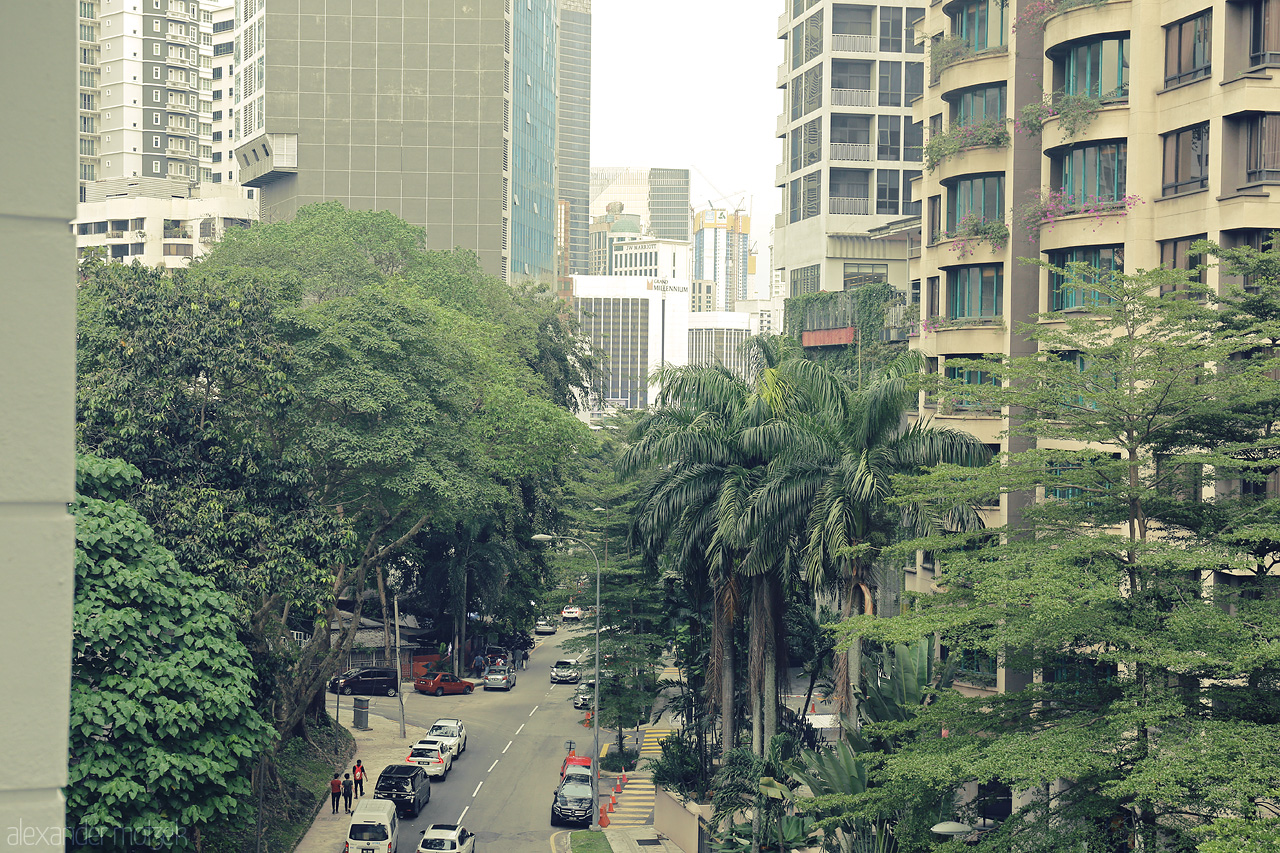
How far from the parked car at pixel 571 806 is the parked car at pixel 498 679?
24.9m

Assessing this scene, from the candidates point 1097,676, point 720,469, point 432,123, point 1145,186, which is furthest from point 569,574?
point 432,123

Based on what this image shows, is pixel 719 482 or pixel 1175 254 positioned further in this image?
pixel 719 482

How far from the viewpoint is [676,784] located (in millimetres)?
39875

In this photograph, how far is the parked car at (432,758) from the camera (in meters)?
47.2

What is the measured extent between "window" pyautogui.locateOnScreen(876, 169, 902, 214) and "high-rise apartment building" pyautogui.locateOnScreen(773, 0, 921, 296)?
65mm

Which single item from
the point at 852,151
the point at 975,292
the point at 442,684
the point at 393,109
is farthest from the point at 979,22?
the point at 393,109

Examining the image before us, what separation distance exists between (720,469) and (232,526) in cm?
1358

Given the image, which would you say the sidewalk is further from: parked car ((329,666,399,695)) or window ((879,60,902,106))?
window ((879,60,902,106))

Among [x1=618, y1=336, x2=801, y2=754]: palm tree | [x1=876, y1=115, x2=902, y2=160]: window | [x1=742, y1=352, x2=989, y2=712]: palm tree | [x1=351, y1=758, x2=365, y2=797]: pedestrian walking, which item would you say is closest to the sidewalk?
[x1=351, y1=758, x2=365, y2=797]: pedestrian walking

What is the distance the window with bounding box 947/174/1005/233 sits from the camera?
39.7m

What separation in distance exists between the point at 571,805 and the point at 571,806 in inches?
1.6

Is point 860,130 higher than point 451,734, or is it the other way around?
point 860,130

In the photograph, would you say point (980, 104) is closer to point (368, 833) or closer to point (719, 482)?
point (719, 482)

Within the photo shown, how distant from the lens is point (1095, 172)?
34875 mm
